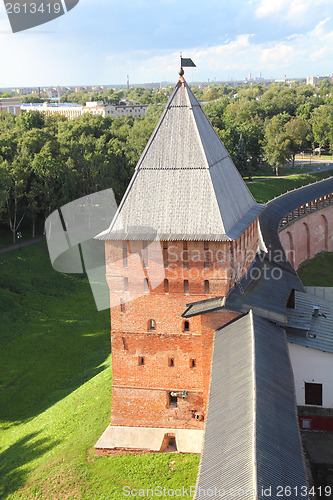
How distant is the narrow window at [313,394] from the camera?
19.2m

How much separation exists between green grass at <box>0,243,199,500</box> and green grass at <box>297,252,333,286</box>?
14000 mm

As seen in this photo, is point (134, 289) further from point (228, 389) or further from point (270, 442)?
point (270, 442)

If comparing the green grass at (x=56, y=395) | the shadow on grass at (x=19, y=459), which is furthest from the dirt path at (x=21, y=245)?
the shadow on grass at (x=19, y=459)

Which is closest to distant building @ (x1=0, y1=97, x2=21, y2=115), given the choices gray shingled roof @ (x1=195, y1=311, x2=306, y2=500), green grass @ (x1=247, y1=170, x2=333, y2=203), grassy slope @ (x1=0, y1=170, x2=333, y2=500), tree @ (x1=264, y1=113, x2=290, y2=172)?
tree @ (x1=264, y1=113, x2=290, y2=172)

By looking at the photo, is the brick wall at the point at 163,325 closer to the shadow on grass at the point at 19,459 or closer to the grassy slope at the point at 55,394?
the grassy slope at the point at 55,394

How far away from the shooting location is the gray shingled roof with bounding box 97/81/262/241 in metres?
19.1

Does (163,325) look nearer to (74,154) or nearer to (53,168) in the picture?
(53,168)

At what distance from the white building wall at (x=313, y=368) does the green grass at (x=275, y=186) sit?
43.5m

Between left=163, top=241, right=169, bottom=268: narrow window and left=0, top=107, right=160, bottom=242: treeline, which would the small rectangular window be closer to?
left=163, top=241, right=169, bottom=268: narrow window

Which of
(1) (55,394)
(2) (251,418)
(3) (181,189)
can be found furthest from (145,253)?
(1) (55,394)

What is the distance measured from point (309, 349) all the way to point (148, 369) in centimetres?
530

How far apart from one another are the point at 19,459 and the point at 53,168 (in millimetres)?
28534

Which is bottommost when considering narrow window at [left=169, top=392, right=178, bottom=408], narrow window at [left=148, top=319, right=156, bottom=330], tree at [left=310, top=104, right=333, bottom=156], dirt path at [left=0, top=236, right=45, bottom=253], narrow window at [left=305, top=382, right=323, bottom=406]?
dirt path at [left=0, top=236, right=45, bottom=253]

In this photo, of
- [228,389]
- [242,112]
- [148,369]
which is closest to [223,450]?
[228,389]
